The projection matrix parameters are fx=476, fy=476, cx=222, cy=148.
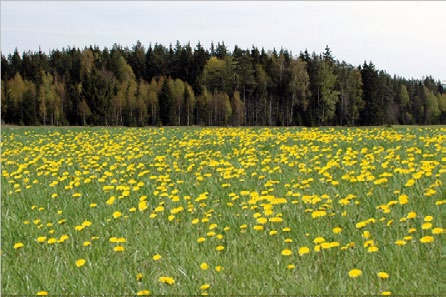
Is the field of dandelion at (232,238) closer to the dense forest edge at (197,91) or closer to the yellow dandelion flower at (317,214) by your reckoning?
the yellow dandelion flower at (317,214)

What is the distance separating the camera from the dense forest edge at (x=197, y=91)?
2923 inches

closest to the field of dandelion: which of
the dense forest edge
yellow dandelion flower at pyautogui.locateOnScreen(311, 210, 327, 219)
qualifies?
yellow dandelion flower at pyautogui.locateOnScreen(311, 210, 327, 219)

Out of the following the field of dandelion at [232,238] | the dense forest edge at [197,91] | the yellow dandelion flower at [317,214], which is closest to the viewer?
the field of dandelion at [232,238]

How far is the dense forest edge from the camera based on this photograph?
74.2 meters

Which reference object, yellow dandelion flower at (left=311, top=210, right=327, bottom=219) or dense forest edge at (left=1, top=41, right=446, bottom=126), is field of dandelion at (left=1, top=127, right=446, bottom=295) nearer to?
yellow dandelion flower at (left=311, top=210, right=327, bottom=219)

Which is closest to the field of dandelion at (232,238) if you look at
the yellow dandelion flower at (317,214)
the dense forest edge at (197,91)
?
the yellow dandelion flower at (317,214)

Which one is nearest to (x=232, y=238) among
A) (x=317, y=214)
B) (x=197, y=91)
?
(x=317, y=214)

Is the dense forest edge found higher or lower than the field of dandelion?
higher

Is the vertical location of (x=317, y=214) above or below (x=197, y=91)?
below

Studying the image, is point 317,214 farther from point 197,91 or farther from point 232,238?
point 197,91

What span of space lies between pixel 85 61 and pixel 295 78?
40574mm

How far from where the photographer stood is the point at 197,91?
82.0 meters

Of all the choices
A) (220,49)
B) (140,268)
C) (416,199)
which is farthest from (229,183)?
(220,49)

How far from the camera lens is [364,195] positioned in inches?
215
